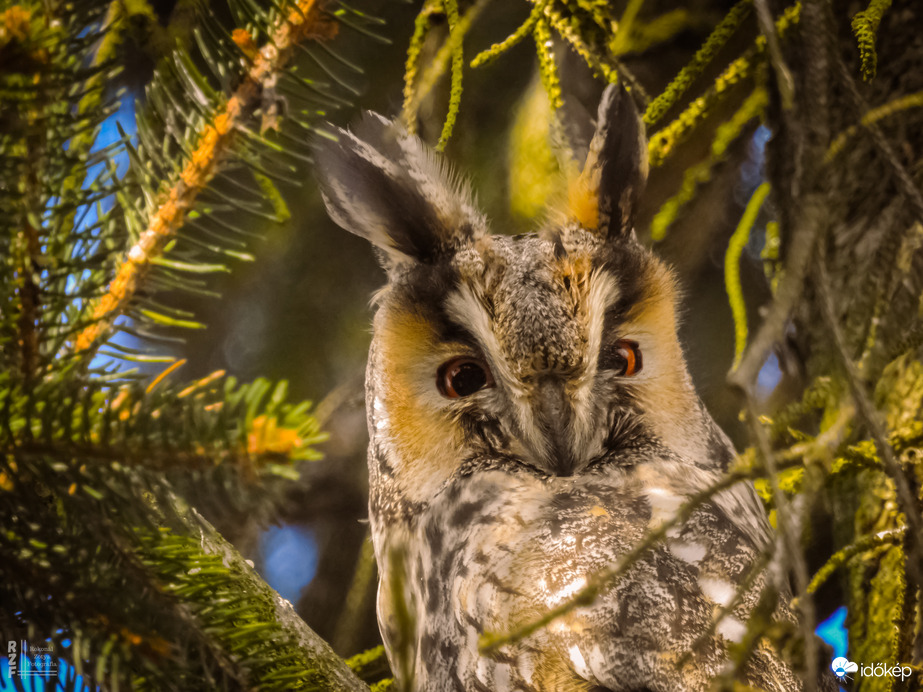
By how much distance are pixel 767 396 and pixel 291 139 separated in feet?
3.49

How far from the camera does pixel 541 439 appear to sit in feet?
2.70

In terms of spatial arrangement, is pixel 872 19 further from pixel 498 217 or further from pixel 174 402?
pixel 174 402

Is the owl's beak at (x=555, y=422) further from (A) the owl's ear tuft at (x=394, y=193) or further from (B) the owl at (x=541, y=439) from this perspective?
(A) the owl's ear tuft at (x=394, y=193)

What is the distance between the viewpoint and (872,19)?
0.75m

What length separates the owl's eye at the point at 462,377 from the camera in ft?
2.84

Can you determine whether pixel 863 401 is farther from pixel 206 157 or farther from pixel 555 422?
pixel 206 157

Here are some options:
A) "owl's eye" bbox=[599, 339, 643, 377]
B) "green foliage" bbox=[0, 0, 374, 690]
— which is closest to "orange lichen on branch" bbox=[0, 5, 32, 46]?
"green foliage" bbox=[0, 0, 374, 690]

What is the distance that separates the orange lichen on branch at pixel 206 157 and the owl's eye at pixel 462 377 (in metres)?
0.45

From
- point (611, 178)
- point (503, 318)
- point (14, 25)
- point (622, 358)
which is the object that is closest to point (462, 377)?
point (503, 318)

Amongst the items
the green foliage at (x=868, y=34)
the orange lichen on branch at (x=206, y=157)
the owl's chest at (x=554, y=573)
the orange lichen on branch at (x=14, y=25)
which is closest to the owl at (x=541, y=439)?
the owl's chest at (x=554, y=573)

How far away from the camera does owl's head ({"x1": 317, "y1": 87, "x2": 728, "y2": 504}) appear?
822 mm

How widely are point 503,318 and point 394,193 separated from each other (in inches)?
10.4

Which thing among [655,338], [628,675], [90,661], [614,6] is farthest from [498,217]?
[90,661]
